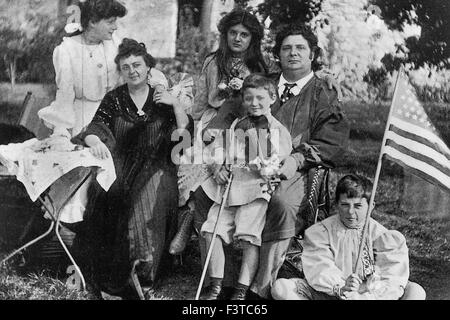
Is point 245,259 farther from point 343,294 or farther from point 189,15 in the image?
point 189,15

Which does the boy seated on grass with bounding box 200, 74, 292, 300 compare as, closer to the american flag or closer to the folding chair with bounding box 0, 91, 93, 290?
the american flag

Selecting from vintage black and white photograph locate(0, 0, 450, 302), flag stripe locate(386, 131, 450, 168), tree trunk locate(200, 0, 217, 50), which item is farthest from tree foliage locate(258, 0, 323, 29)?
flag stripe locate(386, 131, 450, 168)

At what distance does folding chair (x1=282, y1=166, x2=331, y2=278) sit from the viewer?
10.8 meters

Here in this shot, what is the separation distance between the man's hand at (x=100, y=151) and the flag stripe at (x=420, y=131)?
307 centimetres

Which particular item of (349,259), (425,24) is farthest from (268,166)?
A: (425,24)

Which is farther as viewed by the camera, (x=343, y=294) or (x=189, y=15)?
(x=189, y=15)

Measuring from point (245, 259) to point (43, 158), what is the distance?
2471mm

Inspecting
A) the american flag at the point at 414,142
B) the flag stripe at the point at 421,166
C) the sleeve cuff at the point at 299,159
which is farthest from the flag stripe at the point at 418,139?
the sleeve cuff at the point at 299,159

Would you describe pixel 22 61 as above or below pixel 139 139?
above

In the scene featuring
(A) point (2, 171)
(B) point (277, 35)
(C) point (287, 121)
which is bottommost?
(A) point (2, 171)

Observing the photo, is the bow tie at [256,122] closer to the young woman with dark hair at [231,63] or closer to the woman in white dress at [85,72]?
the young woman with dark hair at [231,63]

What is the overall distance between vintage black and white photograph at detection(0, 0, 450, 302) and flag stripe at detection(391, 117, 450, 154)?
0.23ft

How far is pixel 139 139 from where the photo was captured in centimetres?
1108
